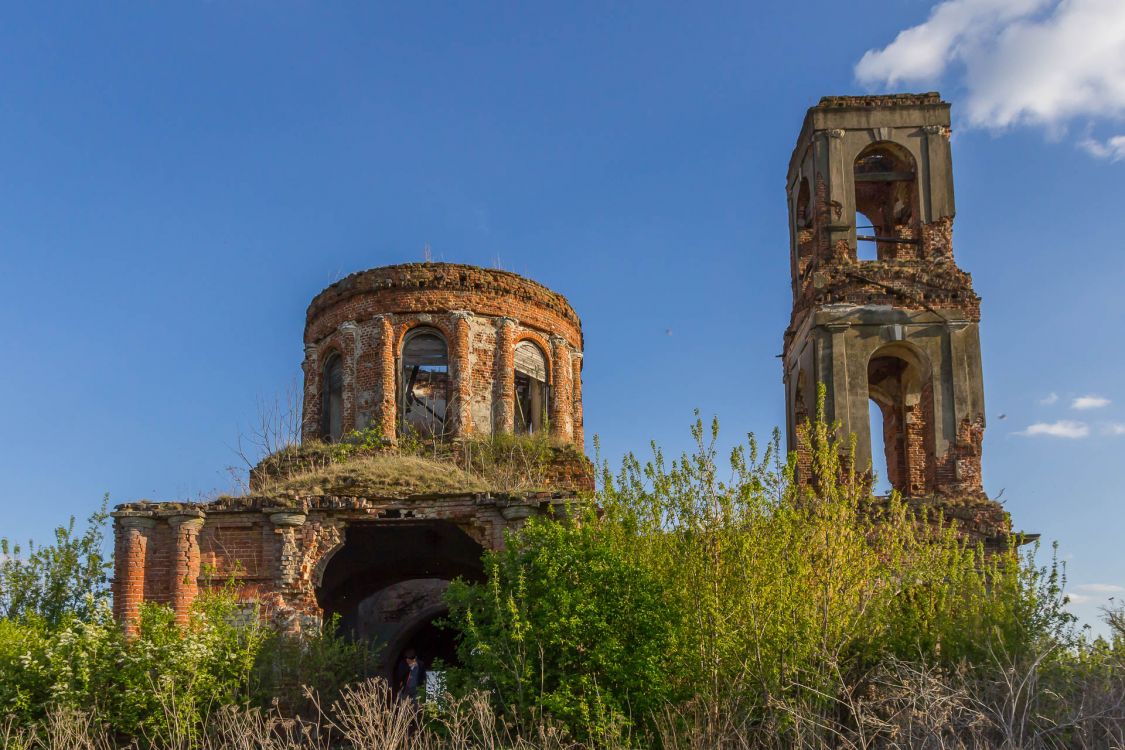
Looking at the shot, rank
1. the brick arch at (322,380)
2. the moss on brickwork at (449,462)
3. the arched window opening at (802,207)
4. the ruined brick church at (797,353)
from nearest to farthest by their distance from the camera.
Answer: the moss on brickwork at (449,462) < the ruined brick church at (797,353) < the brick arch at (322,380) < the arched window opening at (802,207)

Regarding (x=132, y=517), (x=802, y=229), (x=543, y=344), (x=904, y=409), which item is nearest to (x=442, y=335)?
(x=543, y=344)

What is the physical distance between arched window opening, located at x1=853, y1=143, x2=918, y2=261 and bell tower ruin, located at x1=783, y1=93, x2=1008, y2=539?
40 mm

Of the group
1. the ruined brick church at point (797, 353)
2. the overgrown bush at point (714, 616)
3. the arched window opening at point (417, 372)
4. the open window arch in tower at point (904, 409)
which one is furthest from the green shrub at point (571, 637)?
the open window arch in tower at point (904, 409)

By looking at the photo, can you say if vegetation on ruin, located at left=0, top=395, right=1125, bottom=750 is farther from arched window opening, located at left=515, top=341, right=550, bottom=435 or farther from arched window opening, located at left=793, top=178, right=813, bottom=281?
arched window opening, located at left=793, top=178, right=813, bottom=281

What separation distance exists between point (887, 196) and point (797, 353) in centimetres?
396

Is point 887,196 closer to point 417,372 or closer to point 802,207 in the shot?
point 802,207

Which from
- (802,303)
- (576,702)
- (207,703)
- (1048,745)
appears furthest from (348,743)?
(802,303)

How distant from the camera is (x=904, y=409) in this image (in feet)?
68.0

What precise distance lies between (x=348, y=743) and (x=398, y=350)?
7849 mm

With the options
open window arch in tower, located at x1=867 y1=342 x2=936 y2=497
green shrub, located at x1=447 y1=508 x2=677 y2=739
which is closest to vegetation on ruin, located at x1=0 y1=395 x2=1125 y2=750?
green shrub, located at x1=447 y1=508 x2=677 y2=739

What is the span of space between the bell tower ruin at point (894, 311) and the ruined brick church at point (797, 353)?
30 millimetres

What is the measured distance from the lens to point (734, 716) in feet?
30.7

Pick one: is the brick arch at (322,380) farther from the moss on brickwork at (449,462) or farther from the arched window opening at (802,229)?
the arched window opening at (802,229)

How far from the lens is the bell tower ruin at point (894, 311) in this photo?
18.7m
